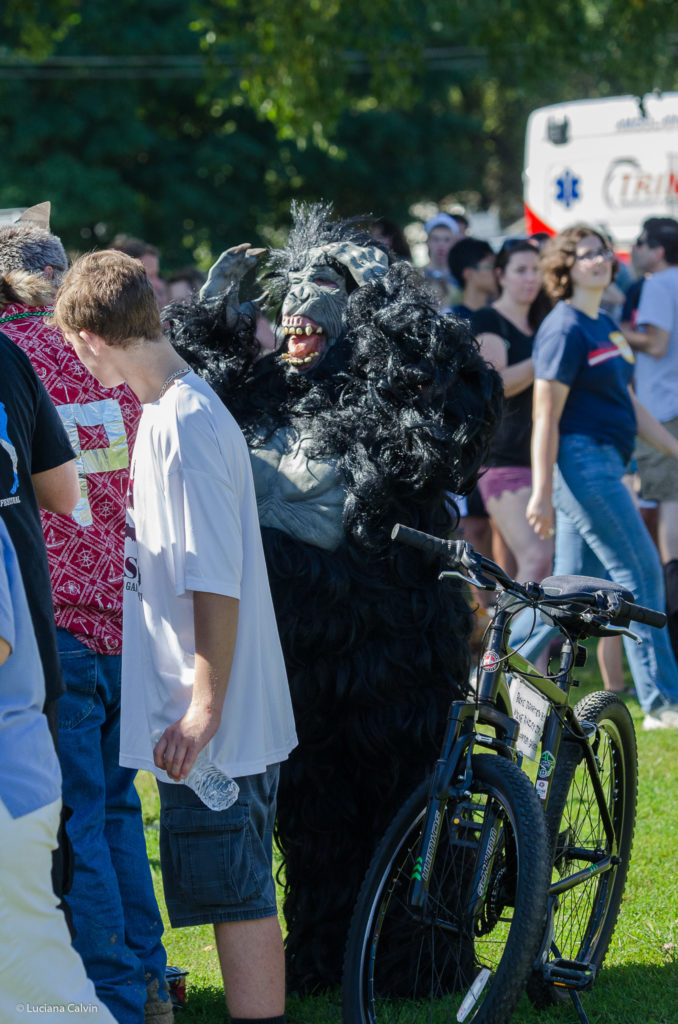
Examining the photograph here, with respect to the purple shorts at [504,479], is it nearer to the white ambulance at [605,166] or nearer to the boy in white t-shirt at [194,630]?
the boy in white t-shirt at [194,630]

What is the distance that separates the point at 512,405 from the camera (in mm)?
→ 6707

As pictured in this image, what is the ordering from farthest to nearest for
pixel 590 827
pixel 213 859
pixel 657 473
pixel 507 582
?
pixel 657 473 < pixel 590 827 < pixel 507 582 < pixel 213 859

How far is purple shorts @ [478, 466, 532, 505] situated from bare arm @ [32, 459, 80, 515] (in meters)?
3.78

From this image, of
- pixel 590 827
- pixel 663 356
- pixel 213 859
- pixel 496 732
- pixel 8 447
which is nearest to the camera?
pixel 8 447

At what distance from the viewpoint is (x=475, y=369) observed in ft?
10.6

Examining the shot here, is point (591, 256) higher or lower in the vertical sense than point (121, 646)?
higher

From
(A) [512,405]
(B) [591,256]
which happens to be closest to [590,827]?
(B) [591,256]

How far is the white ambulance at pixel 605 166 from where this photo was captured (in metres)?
13.3

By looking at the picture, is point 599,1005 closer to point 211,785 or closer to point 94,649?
point 211,785

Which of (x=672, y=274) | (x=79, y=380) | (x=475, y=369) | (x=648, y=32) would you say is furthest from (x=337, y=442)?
(x=648, y=32)

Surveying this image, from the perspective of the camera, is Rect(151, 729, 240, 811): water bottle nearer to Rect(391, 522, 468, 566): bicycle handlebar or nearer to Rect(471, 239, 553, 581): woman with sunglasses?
Rect(391, 522, 468, 566): bicycle handlebar

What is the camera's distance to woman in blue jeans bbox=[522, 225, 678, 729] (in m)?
5.66

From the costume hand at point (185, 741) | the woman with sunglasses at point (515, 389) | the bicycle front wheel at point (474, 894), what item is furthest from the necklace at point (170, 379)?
the woman with sunglasses at point (515, 389)

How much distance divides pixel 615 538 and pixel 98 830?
3186mm
